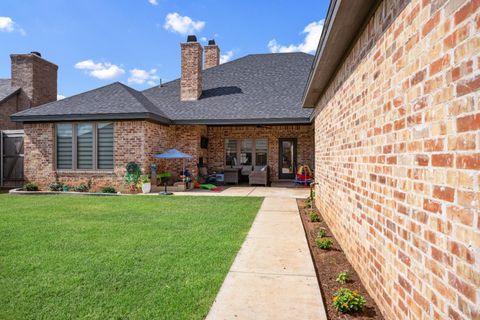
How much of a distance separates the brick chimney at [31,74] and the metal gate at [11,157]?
5198mm

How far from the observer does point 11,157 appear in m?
13.9

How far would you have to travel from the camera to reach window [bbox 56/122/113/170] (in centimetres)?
1238

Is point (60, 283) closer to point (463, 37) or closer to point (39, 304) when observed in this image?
point (39, 304)

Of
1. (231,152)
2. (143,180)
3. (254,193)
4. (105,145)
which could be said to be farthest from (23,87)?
(254,193)

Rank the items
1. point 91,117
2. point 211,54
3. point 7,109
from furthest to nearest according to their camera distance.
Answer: point 211,54 → point 7,109 → point 91,117

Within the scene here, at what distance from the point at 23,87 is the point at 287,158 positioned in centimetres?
1631

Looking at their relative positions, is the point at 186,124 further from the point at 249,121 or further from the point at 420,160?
the point at 420,160

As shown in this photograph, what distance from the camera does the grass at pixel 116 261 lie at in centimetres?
288

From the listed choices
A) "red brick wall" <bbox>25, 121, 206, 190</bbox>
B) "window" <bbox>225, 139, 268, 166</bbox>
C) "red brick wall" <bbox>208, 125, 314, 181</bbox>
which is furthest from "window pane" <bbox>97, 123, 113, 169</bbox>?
"window" <bbox>225, 139, 268, 166</bbox>

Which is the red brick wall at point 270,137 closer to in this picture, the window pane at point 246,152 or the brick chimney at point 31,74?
the window pane at point 246,152

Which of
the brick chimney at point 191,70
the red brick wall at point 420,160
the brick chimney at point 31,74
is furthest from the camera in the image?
the brick chimney at point 31,74

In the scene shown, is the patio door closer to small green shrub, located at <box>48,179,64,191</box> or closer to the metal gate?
small green shrub, located at <box>48,179,64,191</box>

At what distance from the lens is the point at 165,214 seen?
738 cm

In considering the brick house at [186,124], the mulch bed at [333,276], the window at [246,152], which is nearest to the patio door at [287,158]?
the brick house at [186,124]
